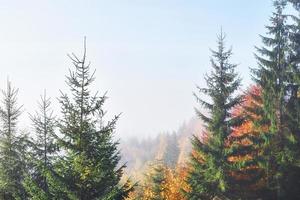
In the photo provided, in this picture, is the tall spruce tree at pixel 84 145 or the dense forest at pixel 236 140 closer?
the tall spruce tree at pixel 84 145

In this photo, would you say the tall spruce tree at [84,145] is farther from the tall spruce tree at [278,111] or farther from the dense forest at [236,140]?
the tall spruce tree at [278,111]

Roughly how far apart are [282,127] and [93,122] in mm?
20393

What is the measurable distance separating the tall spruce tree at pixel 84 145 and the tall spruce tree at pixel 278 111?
18191 mm

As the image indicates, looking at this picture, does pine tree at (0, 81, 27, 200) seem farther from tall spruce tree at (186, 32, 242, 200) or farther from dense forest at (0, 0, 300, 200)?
tall spruce tree at (186, 32, 242, 200)

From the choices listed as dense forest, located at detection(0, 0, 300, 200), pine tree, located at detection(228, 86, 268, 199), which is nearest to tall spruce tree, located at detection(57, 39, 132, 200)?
dense forest, located at detection(0, 0, 300, 200)

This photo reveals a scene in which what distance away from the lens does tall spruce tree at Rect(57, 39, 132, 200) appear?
740 inches

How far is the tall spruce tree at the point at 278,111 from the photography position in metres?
33.9

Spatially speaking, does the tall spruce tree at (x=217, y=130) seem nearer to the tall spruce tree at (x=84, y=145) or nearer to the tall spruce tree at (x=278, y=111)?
the tall spruce tree at (x=278, y=111)

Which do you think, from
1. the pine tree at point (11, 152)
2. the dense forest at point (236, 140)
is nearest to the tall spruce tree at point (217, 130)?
the dense forest at point (236, 140)

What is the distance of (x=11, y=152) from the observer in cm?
2877

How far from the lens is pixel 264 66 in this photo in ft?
117

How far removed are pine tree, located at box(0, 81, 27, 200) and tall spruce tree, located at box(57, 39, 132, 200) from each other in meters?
9.37

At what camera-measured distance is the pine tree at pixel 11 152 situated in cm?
2811

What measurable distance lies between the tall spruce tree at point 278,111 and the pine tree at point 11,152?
59.0 feet
